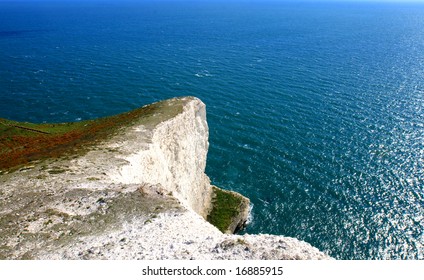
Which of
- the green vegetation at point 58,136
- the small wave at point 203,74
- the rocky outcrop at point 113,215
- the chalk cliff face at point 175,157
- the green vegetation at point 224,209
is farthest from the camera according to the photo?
the small wave at point 203,74

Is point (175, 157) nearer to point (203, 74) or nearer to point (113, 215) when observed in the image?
point (113, 215)

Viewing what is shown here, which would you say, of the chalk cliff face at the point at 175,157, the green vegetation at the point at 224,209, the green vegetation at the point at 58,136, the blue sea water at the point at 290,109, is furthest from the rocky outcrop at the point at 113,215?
the blue sea water at the point at 290,109

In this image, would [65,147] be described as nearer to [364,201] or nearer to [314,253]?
[314,253]

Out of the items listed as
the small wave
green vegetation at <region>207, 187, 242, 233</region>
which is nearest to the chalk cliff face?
green vegetation at <region>207, 187, 242, 233</region>

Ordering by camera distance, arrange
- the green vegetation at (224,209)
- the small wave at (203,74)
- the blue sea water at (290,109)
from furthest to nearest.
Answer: the small wave at (203,74)
the green vegetation at (224,209)
the blue sea water at (290,109)

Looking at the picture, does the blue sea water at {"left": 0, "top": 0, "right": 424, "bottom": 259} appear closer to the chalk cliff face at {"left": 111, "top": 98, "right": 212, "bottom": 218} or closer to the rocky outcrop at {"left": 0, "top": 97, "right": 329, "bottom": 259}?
the chalk cliff face at {"left": 111, "top": 98, "right": 212, "bottom": 218}

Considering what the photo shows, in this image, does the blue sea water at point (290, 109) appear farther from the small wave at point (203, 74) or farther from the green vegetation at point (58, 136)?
the green vegetation at point (58, 136)
